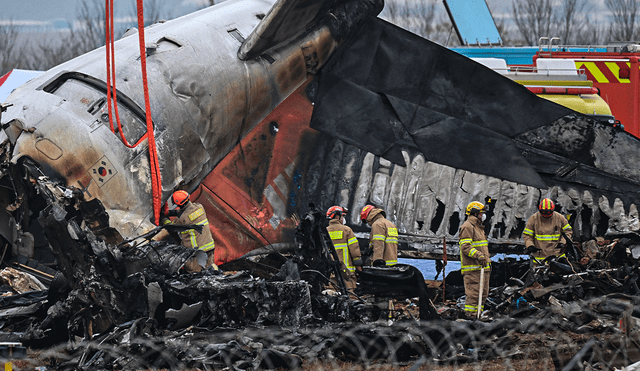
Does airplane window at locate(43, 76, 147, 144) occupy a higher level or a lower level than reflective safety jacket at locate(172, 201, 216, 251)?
higher

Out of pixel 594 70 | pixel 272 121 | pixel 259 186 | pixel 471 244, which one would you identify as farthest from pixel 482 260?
pixel 594 70

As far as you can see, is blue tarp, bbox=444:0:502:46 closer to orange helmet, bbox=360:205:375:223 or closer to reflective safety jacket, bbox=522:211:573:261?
reflective safety jacket, bbox=522:211:573:261

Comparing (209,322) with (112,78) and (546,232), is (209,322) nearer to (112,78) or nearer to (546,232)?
(112,78)

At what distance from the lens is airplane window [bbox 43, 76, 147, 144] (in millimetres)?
6223

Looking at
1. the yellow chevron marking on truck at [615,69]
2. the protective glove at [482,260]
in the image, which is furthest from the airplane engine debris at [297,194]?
the yellow chevron marking on truck at [615,69]

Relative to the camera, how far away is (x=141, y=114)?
6301 mm

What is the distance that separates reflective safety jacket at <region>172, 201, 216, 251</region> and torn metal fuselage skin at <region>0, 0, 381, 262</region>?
309 millimetres

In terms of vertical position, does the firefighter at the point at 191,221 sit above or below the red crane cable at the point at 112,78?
below

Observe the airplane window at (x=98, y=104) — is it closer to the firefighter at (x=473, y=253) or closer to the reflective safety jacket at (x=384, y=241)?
the reflective safety jacket at (x=384, y=241)

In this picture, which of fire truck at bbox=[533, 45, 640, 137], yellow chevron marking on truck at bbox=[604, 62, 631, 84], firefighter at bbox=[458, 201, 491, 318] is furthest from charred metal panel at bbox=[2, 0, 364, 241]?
yellow chevron marking on truck at bbox=[604, 62, 631, 84]

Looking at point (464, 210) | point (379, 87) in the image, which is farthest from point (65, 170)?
point (464, 210)

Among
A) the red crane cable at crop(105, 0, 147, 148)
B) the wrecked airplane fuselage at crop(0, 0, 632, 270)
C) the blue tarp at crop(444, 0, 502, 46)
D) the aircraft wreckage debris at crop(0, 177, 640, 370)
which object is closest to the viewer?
the aircraft wreckage debris at crop(0, 177, 640, 370)

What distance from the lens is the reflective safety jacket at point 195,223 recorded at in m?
6.69

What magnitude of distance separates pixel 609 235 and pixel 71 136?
6758mm
